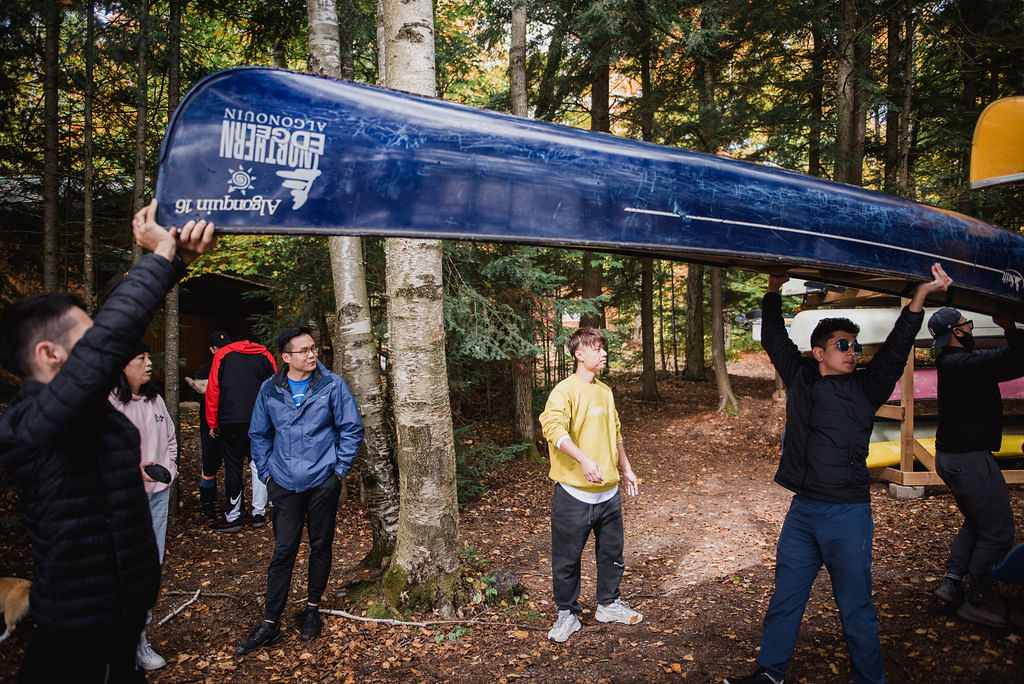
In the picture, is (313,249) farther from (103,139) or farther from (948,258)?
(948,258)

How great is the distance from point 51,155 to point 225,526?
5.20m

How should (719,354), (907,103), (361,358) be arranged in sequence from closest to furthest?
(361,358) → (907,103) → (719,354)

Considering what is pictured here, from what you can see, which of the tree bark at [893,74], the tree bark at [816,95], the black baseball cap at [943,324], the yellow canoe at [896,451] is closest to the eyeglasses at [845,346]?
the black baseball cap at [943,324]

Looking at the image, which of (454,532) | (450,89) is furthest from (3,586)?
(450,89)

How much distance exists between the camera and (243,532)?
649 cm

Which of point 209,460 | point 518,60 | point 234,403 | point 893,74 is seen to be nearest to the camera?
point 234,403

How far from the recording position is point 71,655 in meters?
1.89

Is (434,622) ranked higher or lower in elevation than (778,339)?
lower

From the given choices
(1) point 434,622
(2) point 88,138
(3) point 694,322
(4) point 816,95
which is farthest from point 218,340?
(4) point 816,95

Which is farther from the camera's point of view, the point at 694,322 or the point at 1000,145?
the point at 694,322

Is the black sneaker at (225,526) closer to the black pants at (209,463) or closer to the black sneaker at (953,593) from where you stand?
the black pants at (209,463)

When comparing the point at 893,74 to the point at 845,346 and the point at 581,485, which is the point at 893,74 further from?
the point at 581,485

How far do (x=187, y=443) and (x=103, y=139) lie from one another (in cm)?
525

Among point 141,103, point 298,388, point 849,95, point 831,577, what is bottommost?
point 831,577
